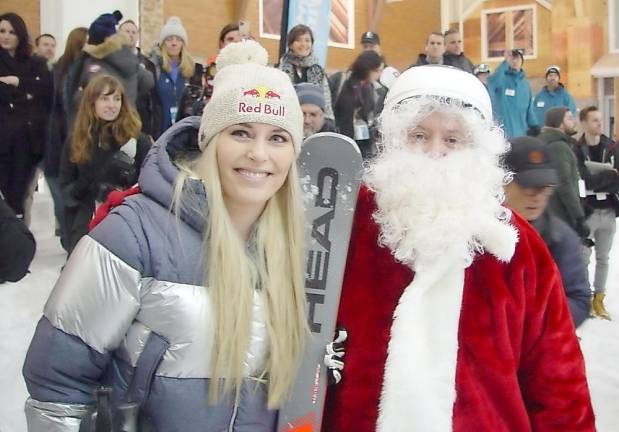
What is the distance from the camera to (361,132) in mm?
5395

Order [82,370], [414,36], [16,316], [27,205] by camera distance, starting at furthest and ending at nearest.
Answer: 1. [414,36]
2. [27,205]
3. [16,316]
4. [82,370]

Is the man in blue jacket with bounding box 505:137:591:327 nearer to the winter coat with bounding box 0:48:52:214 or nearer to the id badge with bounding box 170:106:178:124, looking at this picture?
the id badge with bounding box 170:106:178:124

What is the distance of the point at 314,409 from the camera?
1719 mm

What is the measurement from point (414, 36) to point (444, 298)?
15492 mm

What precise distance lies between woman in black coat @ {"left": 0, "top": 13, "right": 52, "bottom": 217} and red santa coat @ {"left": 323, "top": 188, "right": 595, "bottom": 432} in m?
4.47

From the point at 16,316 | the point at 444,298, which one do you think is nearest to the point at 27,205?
the point at 16,316

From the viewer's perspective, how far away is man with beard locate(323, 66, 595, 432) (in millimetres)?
1655

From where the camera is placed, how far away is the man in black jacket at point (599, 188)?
5.19m

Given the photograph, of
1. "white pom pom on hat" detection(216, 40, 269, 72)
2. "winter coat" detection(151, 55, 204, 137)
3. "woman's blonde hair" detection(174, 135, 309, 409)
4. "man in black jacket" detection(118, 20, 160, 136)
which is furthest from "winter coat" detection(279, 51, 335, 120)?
"woman's blonde hair" detection(174, 135, 309, 409)

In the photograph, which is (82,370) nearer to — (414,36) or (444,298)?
(444,298)

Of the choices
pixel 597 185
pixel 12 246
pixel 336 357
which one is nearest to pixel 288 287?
pixel 336 357

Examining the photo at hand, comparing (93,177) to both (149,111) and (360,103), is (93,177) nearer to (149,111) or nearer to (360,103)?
(149,111)

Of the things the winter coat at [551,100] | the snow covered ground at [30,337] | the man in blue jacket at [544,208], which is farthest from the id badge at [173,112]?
the winter coat at [551,100]

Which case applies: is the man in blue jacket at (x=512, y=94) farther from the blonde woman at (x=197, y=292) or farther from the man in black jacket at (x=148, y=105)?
the blonde woman at (x=197, y=292)
